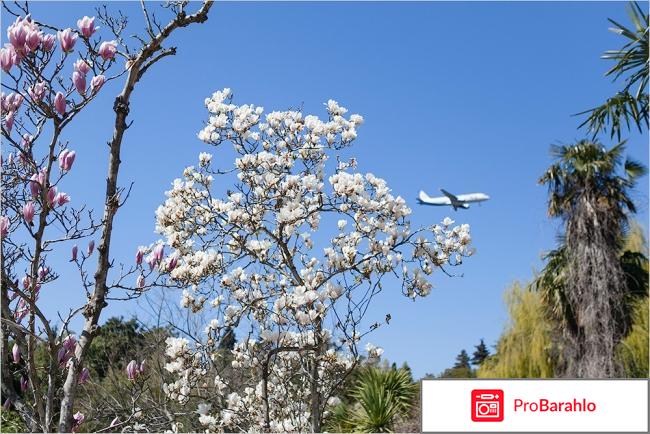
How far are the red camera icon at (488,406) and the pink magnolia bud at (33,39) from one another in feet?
8.31

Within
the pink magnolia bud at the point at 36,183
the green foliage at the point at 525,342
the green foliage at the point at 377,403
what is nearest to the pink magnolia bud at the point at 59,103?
the pink magnolia bud at the point at 36,183

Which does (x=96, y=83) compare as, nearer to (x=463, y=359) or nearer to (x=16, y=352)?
(x=16, y=352)

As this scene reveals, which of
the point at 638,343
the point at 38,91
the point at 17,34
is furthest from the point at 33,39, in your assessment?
the point at 638,343

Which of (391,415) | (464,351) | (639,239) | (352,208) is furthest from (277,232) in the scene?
(464,351)

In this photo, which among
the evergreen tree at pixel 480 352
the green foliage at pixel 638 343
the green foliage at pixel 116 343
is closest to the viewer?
the green foliage at pixel 116 343

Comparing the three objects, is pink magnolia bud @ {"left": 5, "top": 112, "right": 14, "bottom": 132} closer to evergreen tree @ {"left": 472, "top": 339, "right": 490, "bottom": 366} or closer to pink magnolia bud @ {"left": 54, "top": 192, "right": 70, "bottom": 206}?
pink magnolia bud @ {"left": 54, "top": 192, "right": 70, "bottom": 206}

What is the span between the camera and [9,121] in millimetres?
2963

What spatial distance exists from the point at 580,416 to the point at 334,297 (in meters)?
1.51

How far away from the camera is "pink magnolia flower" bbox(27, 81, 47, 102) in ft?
9.86

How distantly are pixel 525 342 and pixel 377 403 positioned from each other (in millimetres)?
7261

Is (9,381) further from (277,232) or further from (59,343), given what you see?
(277,232)

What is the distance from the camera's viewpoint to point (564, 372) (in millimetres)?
14406

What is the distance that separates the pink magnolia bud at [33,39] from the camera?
2868 mm

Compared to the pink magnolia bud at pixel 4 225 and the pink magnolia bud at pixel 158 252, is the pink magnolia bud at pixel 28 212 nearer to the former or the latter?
the pink magnolia bud at pixel 4 225
